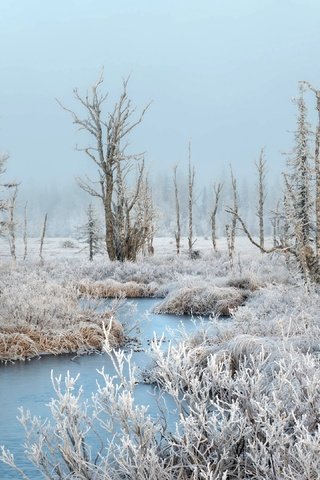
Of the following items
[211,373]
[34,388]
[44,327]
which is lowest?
[34,388]

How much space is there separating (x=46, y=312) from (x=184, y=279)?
9019 mm

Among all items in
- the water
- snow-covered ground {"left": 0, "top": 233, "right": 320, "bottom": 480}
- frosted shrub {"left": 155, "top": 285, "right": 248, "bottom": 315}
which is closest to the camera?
snow-covered ground {"left": 0, "top": 233, "right": 320, "bottom": 480}

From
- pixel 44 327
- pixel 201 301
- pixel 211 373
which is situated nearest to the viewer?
pixel 211 373

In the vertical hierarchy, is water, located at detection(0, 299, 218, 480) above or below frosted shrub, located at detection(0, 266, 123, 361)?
below

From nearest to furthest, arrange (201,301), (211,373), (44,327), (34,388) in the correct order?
(211,373), (34,388), (44,327), (201,301)

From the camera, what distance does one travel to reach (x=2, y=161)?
28750mm

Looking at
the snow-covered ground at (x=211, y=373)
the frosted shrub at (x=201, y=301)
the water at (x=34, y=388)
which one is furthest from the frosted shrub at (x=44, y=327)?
the frosted shrub at (x=201, y=301)

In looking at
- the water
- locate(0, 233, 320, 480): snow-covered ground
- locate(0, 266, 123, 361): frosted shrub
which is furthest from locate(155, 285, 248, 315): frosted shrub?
the water

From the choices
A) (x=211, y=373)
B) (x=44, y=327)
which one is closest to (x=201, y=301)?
(x=44, y=327)

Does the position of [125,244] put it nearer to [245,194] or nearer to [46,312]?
[46,312]

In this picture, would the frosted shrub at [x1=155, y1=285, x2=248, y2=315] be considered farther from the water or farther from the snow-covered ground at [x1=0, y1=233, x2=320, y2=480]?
the water

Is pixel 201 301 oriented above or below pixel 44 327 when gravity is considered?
below

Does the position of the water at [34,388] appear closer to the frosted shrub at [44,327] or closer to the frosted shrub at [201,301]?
the frosted shrub at [44,327]

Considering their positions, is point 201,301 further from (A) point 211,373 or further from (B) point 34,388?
(A) point 211,373
